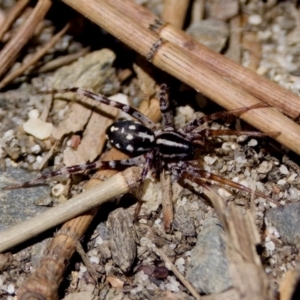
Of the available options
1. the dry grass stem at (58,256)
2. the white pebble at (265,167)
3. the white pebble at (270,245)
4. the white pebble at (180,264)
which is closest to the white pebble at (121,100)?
the dry grass stem at (58,256)

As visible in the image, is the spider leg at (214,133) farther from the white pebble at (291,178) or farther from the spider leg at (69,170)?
the spider leg at (69,170)

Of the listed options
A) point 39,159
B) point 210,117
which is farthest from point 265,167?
point 39,159

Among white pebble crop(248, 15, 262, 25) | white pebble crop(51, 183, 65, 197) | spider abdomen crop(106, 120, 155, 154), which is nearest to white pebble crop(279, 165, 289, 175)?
spider abdomen crop(106, 120, 155, 154)

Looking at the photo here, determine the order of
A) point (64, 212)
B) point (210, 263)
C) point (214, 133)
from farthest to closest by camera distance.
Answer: point (214, 133) → point (64, 212) → point (210, 263)

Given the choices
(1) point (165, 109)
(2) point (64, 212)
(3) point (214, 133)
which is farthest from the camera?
(1) point (165, 109)

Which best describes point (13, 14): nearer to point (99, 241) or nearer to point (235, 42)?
point (235, 42)

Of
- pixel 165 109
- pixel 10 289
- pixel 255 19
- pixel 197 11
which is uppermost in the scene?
pixel 255 19

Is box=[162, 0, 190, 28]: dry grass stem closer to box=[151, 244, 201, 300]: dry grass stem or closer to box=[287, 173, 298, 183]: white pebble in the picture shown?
box=[287, 173, 298, 183]: white pebble

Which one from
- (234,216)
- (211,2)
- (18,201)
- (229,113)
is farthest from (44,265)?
(211,2)

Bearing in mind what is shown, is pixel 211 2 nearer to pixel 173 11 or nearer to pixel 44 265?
pixel 173 11
